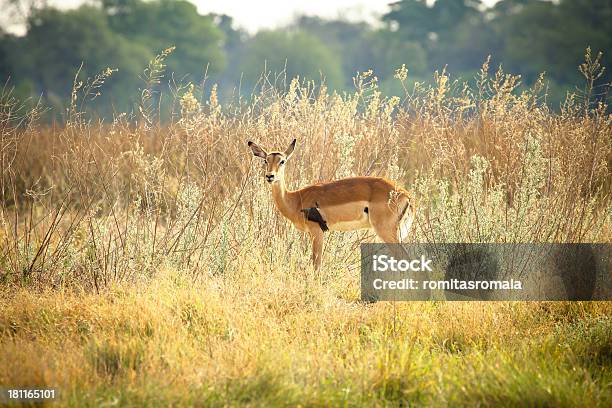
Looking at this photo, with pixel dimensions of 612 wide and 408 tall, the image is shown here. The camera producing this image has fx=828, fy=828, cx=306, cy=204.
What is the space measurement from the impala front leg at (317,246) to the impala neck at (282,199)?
0.30m

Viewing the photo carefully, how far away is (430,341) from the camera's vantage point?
5289 mm

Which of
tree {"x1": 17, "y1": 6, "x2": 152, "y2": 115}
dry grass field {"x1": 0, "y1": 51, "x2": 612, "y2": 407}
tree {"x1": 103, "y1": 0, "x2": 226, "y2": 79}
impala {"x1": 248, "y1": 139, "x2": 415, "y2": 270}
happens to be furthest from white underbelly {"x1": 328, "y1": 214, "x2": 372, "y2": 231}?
tree {"x1": 103, "y1": 0, "x2": 226, "y2": 79}

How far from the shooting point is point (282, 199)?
709 centimetres

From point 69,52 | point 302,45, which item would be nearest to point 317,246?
point 69,52

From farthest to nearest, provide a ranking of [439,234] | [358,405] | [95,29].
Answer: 1. [95,29]
2. [439,234]
3. [358,405]

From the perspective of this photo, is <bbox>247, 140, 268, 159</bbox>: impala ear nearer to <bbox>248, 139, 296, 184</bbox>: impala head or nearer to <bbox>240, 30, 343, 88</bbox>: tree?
<bbox>248, 139, 296, 184</bbox>: impala head

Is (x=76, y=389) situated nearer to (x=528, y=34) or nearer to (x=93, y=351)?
(x=93, y=351)

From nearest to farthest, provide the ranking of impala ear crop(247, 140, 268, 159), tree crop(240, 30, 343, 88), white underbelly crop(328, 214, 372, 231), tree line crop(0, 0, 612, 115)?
white underbelly crop(328, 214, 372, 231), impala ear crop(247, 140, 268, 159), tree line crop(0, 0, 612, 115), tree crop(240, 30, 343, 88)

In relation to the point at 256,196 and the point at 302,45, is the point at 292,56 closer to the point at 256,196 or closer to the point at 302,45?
the point at 302,45

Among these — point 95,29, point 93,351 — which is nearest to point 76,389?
point 93,351

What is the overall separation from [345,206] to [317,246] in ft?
1.45

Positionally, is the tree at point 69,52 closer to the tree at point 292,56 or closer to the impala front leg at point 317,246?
the tree at point 292,56

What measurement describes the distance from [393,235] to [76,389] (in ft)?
10.3

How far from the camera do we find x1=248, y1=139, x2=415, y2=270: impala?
21.7ft
